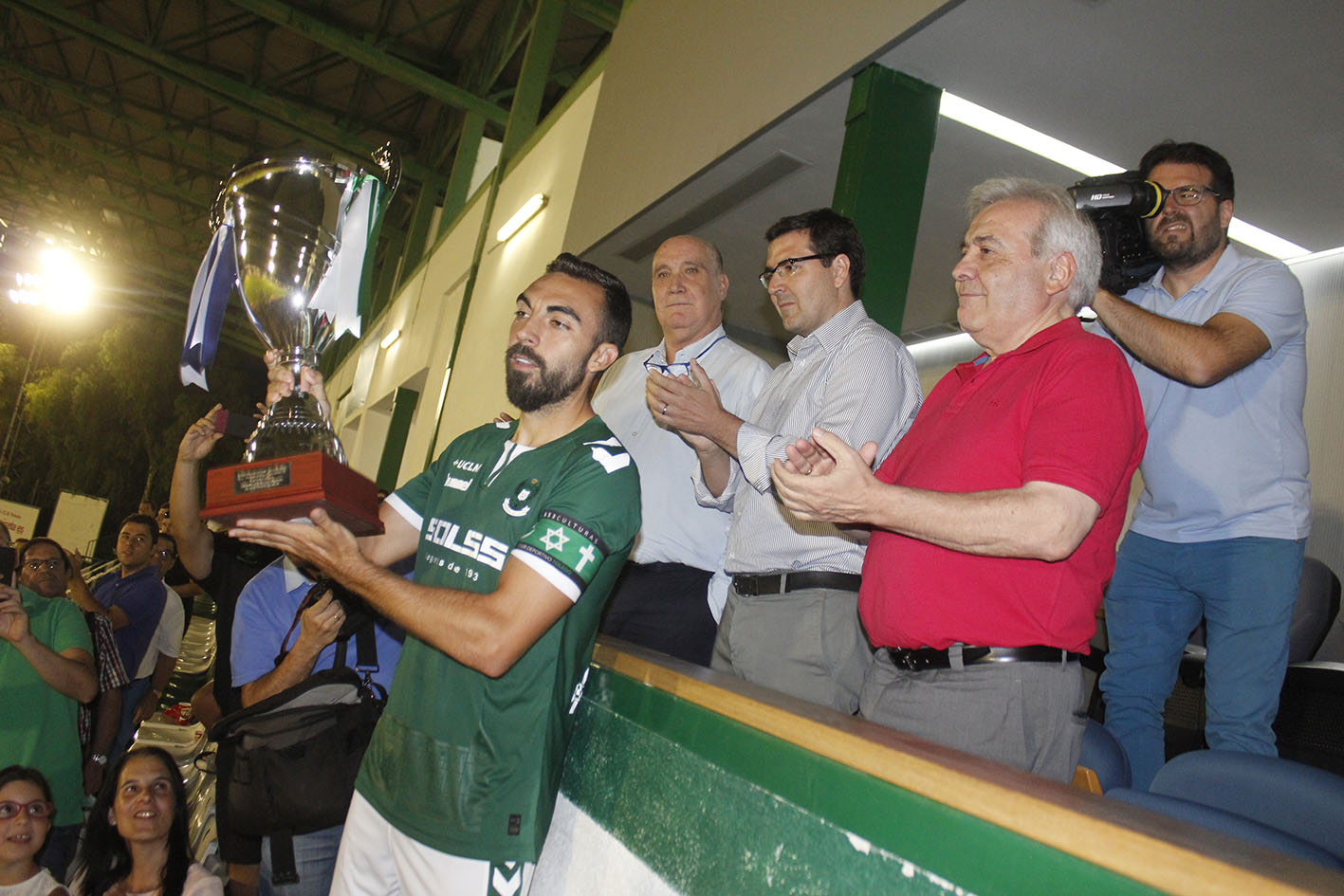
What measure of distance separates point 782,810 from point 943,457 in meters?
0.61

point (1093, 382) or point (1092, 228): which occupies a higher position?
point (1092, 228)

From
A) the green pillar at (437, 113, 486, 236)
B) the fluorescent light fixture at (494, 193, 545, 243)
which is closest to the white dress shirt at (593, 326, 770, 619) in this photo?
the fluorescent light fixture at (494, 193, 545, 243)

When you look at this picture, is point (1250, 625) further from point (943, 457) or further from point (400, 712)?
point (400, 712)

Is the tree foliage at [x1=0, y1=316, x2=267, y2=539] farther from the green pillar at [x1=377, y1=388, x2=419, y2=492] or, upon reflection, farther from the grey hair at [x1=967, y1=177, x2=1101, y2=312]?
the grey hair at [x1=967, y1=177, x2=1101, y2=312]

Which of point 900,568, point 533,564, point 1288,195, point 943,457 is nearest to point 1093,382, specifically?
point 943,457

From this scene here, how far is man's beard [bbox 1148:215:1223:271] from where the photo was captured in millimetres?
2135

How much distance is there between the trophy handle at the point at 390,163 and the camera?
188 cm

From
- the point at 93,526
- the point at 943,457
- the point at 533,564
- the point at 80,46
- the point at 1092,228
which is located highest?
the point at 80,46

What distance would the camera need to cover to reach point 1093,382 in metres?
1.33

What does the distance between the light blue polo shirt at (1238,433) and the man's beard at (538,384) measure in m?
1.28

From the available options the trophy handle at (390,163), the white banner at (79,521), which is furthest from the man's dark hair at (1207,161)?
the white banner at (79,521)

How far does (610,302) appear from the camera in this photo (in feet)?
6.21

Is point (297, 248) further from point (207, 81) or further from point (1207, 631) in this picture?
point (207, 81)

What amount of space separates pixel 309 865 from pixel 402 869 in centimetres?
59
